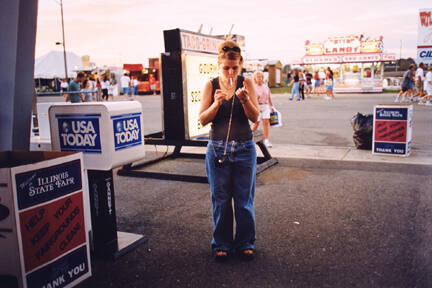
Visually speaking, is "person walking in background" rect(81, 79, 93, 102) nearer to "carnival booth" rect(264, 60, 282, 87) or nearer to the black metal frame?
the black metal frame

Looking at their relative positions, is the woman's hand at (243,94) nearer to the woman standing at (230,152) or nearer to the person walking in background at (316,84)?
the woman standing at (230,152)

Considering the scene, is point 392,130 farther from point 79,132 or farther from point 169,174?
point 79,132

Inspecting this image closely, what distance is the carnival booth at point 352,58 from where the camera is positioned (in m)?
32.2

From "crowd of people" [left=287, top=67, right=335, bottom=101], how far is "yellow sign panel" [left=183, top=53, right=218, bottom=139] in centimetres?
1756

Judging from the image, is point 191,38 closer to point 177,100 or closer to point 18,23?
point 177,100

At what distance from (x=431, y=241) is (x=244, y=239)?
184 centimetres

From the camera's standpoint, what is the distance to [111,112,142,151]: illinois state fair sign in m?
3.41

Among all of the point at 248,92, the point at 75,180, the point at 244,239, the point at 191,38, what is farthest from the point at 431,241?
the point at 191,38

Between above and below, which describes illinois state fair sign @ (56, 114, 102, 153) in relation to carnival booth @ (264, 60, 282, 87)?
below

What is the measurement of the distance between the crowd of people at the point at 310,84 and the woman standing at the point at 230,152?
21.4m

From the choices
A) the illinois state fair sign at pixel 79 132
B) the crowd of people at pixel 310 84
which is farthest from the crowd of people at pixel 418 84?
the illinois state fair sign at pixel 79 132

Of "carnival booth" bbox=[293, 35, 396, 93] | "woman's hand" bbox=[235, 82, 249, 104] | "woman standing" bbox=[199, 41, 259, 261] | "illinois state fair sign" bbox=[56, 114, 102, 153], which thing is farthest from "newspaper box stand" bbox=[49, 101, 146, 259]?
"carnival booth" bbox=[293, 35, 396, 93]

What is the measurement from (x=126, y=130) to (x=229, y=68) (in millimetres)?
1073

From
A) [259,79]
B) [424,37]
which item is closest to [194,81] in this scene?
[259,79]
